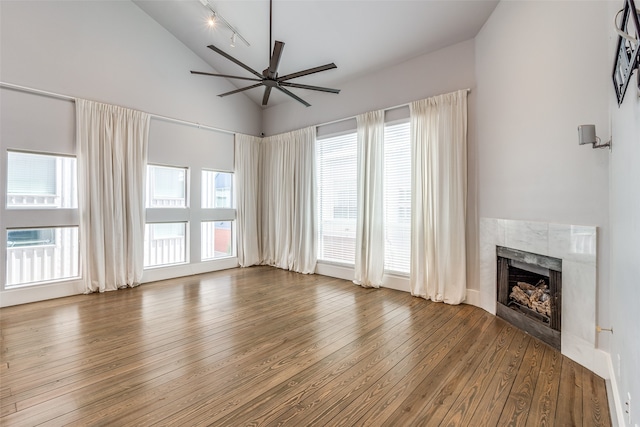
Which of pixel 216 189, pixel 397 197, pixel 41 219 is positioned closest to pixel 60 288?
pixel 41 219

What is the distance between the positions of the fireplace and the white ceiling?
2.96 m

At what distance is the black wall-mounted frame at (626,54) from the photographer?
1.14 meters

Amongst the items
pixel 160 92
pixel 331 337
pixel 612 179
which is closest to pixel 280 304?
pixel 331 337

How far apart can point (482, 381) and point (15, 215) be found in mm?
5723

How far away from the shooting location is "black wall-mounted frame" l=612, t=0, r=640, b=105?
1.14 meters

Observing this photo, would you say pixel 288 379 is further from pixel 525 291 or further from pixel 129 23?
pixel 129 23

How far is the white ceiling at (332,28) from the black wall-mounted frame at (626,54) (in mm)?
2466

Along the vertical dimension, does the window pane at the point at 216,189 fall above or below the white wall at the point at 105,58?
below

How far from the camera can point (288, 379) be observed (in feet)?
7.04

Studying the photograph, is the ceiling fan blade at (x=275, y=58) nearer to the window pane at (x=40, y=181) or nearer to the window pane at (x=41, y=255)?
the window pane at (x=40, y=181)

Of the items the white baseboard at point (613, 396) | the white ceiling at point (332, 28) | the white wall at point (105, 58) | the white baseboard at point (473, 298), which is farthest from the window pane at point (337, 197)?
the white baseboard at point (613, 396)

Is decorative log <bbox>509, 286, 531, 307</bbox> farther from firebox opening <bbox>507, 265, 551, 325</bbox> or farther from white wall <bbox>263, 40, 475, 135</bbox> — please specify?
white wall <bbox>263, 40, 475, 135</bbox>

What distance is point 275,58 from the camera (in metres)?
3.16

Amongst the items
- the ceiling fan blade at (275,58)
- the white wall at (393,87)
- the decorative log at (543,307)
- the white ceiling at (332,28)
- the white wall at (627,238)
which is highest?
the white ceiling at (332,28)
